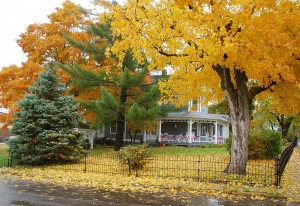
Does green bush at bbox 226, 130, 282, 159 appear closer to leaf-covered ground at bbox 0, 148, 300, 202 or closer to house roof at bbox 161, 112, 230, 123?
leaf-covered ground at bbox 0, 148, 300, 202

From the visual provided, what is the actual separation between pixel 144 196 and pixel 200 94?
26.9ft

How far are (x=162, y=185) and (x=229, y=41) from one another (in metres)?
5.36

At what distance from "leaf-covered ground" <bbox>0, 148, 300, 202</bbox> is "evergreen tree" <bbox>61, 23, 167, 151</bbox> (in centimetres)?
916

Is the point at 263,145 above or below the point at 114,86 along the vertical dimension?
below

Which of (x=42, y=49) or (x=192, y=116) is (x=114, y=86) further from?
(x=192, y=116)

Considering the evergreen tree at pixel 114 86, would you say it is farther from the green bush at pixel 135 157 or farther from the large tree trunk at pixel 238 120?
the large tree trunk at pixel 238 120

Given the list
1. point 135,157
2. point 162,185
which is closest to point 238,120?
point 162,185

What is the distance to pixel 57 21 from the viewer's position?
27.6 metres

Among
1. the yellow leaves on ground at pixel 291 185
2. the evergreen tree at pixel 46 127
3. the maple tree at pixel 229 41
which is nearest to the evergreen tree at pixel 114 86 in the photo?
the evergreen tree at pixel 46 127

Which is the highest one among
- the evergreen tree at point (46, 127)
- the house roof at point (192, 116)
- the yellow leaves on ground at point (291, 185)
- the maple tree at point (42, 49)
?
the maple tree at point (42, 49)

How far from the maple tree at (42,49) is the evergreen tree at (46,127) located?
7.12m

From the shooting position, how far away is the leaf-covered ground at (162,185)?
10.1 m

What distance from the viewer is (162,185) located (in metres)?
11.1

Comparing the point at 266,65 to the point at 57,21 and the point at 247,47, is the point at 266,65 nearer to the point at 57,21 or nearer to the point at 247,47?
the point at 247,47
